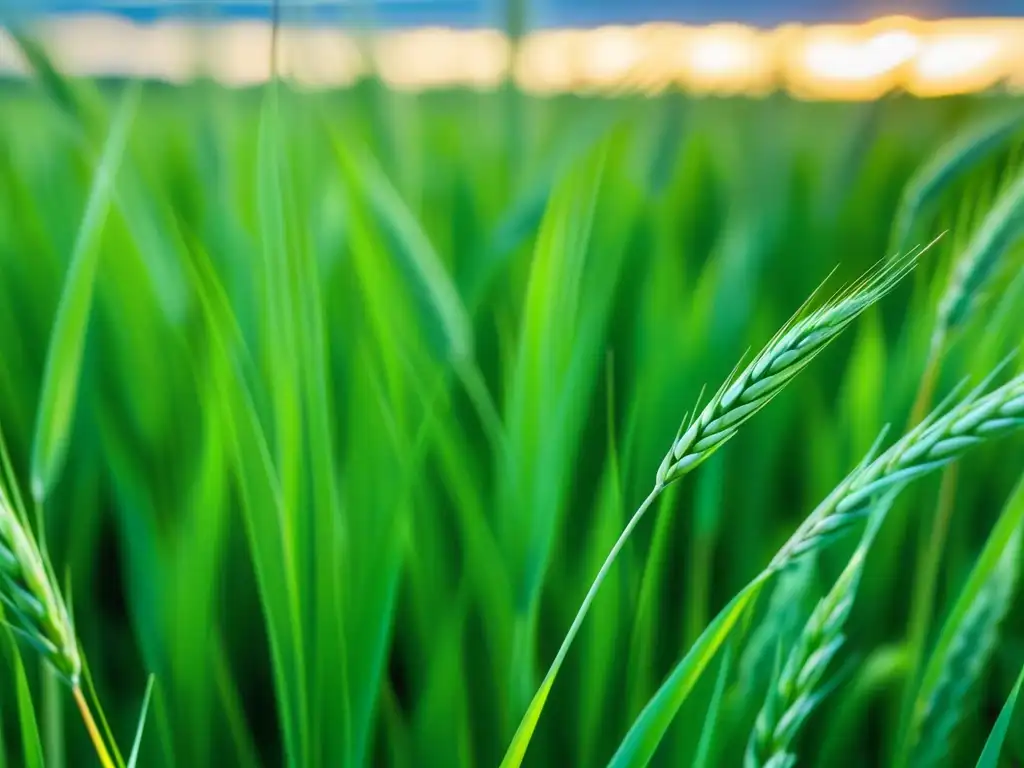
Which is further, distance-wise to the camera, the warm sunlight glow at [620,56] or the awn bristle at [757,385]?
the warm sunlight glow at [620,56]

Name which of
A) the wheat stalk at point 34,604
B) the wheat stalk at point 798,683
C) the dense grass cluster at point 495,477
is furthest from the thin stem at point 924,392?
the wheat stalk at point 34,604

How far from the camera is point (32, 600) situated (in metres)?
0.16

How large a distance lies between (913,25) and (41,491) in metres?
0.42

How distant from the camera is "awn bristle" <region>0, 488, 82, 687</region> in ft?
0.53

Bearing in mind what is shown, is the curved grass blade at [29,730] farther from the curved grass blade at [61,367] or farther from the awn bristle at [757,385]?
the awn bristle at [757,385]

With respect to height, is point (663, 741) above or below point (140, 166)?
below

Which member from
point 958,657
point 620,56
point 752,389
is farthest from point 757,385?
point 620,56

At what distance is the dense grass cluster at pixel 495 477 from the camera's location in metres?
0.22

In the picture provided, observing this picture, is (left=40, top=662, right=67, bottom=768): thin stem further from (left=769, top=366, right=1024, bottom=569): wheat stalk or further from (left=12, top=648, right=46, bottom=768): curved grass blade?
(left=769, top=366, right=1024, bottom=569): wheat stalk

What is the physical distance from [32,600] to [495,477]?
→ 179 millimetres

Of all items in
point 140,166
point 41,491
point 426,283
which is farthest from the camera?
point 140,166

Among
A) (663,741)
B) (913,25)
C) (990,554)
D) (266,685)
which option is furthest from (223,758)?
(913,25)

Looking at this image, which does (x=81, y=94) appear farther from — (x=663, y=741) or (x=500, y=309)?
(x=663, y=741)

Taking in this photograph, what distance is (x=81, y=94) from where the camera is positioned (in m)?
0.33
